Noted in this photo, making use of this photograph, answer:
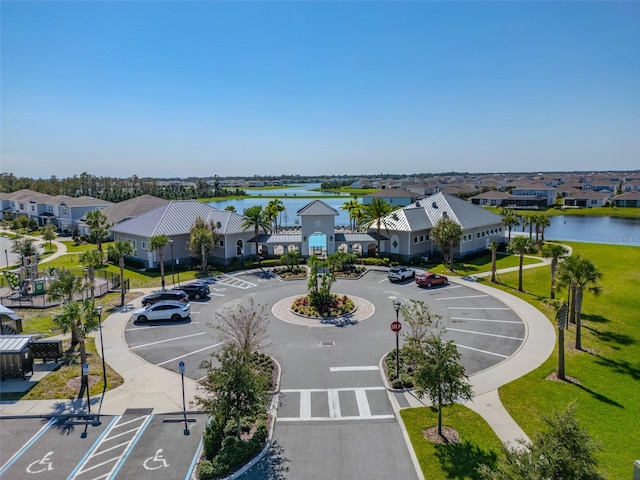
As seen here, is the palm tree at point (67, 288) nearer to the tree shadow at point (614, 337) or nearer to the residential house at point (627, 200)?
the tree shadow at point (614, 337)

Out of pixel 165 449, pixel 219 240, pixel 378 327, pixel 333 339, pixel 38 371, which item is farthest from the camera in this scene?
pixel 219 240

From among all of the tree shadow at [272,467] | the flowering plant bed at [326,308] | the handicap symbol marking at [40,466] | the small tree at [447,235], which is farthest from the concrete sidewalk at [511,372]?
the handicap symbol marking at [40,466]

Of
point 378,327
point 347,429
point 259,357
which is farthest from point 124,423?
point 378,327

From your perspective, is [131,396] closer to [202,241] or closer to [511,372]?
[511,372]

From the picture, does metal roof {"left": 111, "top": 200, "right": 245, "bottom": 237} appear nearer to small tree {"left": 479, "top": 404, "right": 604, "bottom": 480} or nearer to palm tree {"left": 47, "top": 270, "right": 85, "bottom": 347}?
palm tree {"left": 47, "top": 270, "right": 85, "bottom": 347}

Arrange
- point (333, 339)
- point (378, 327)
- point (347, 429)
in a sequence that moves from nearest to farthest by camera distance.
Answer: point (347, 429), point (333, 339), point (378, 327)

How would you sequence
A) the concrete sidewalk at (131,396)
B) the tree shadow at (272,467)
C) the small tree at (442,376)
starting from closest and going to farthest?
1. the tree shadow at (272,467)
2. the small tree at (442,376)
3. the concrete sidewalk at (131,396)

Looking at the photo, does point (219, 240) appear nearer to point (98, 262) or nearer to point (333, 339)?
point (98, 262)
